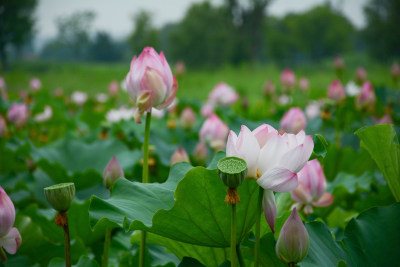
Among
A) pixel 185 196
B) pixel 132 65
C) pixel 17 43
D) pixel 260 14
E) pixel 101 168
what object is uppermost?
pixel 260 14

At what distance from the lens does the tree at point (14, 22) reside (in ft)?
55.1

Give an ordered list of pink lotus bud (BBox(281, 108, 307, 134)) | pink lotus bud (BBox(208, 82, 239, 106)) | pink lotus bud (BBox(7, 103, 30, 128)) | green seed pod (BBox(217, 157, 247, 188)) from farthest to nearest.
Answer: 1. pink lotus bud (BBox(208, 82, 239, 106))
2. pink lotus bud (BBox(7, 103, 30, 128))
3. pink lotus bud (BBox(281, 108, 307, 134))
4. green seed pod (BBox(217, 157, 247, 188))

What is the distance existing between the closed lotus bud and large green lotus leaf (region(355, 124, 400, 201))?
0.27 metres

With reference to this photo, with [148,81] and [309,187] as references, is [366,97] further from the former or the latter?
[148,81]

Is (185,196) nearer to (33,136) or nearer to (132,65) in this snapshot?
(132,65)

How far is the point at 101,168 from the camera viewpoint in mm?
1463

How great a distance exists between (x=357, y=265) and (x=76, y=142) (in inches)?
47.8

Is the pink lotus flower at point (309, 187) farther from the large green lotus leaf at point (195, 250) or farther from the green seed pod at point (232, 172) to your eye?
the green seed pod at point (232, 172)

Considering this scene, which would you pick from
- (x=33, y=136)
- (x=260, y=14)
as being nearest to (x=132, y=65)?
(x=33, y=136)

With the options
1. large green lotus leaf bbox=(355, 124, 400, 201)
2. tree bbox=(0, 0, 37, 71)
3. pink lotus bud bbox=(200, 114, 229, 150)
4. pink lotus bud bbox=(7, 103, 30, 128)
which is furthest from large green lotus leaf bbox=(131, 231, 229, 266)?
tree bbox=(0, 0, 37, 71)

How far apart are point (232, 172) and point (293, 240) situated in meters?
0.13

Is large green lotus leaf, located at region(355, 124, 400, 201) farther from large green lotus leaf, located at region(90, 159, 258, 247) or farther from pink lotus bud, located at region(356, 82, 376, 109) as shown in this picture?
pink lotus bud, located at region(356, 82, 376, 109)

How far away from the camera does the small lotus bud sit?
0.54 meters

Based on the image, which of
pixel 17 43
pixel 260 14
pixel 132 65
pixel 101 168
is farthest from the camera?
pixel 260 14
